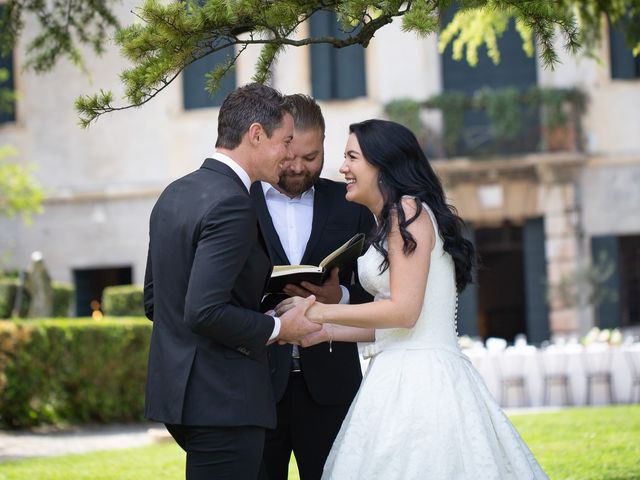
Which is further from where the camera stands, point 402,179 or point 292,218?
point 292,218

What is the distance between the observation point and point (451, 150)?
64.1 feet

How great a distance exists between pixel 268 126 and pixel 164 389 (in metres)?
0.89

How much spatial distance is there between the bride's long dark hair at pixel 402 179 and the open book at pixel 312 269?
79mm

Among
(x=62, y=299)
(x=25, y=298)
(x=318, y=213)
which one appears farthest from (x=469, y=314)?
(x=318, y=213)

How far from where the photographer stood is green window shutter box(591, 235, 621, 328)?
18836 millimetres

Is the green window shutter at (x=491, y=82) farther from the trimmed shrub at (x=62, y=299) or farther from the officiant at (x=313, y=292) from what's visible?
the officiant at (x=313, y=292)

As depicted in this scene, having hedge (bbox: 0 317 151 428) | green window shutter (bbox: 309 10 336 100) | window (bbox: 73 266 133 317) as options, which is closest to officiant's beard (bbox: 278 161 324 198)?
hedge (bbox: 0 317 151 428)

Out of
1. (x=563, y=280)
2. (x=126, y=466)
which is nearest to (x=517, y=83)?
(x=563, y=280)

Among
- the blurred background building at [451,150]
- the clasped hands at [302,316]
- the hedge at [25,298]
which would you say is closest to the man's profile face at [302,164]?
the clasped hands at [302,316]

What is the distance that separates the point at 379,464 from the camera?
12.9ft

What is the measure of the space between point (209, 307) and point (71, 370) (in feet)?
32.9

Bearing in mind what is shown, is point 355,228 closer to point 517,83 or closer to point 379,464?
point 379,464

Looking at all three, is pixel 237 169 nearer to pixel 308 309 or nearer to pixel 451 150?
pixel 308 309

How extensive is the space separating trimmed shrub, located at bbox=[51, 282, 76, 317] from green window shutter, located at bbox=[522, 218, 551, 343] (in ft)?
25.0
